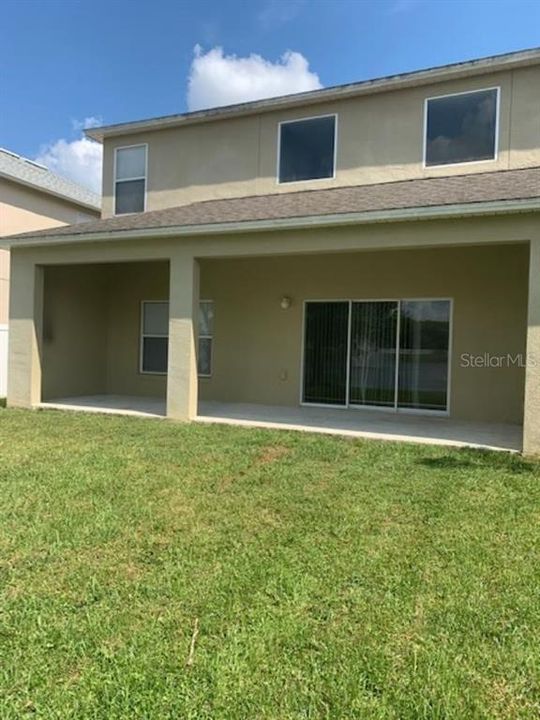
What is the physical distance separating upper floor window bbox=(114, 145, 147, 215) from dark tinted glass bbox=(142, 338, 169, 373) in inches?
130

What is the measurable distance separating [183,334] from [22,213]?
9784mm

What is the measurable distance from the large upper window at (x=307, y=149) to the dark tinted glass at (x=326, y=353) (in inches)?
113

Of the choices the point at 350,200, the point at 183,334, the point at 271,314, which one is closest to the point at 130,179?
the point at 271,314

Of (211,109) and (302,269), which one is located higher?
(211,109)

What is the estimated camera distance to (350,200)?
29.9 feet

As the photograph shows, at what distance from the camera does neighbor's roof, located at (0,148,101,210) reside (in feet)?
51.8

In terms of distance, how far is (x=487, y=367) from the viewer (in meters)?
9.66

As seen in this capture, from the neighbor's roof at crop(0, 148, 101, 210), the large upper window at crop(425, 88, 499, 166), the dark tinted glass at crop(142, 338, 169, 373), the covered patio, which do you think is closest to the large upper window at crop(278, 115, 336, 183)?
the large upper window at crop(425, 88, 499, 166)

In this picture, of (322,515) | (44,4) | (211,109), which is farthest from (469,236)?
(44,4)

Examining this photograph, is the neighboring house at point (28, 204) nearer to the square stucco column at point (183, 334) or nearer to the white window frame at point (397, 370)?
the square stucco column at point (183, 334)

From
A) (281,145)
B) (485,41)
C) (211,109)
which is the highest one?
(485,41)

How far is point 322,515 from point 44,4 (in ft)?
49.3

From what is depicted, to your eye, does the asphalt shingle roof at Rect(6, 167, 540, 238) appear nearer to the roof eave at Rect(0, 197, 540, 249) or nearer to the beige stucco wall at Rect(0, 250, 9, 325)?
the roof eave at Rect(0, 197, 540, 249)

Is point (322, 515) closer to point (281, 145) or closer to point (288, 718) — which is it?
point (288, 718)
